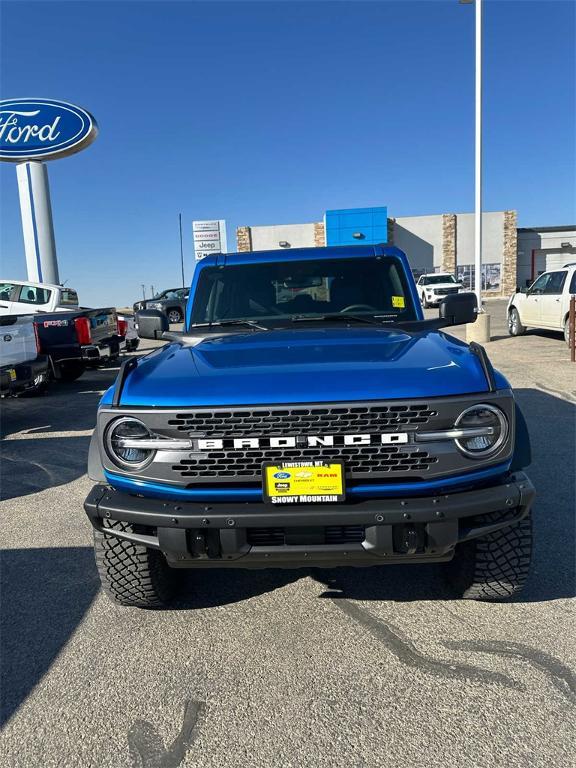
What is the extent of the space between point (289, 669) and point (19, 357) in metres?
6.19

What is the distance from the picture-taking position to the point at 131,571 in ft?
9.00

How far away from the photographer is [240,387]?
2391mm

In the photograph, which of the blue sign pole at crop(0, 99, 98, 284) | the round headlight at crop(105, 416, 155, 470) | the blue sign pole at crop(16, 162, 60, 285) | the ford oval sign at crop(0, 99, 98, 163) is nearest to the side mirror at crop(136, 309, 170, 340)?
the round headlight at crop(105, 416, 155, 470)

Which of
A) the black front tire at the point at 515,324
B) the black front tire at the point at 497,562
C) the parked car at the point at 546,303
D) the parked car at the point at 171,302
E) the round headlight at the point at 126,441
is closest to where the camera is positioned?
the round headlight at the point at 126,441

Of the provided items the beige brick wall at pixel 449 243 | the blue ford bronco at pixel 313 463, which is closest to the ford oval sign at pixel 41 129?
the blue ford bronco at pixel 313 463

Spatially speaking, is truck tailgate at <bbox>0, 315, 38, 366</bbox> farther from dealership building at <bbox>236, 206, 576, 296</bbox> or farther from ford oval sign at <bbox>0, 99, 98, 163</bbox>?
dealership building at <bbox>236, 206, 576, 296</bbox>

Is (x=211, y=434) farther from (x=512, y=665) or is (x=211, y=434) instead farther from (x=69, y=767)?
(x=512, y=665)

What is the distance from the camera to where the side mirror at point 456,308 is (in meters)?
3.86

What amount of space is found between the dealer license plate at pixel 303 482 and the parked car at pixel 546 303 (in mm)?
11499

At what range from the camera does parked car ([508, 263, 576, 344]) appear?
40.5ft

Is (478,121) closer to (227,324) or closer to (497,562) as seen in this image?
(227,324)

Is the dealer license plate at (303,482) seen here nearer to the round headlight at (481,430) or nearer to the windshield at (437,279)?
the round headlight at (481,430)

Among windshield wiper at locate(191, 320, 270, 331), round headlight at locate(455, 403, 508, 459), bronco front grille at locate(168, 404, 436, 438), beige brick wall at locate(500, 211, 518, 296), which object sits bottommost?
round headlight at locate(455, 403, 508, 459)

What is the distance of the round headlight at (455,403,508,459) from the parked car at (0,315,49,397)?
6205 mm
